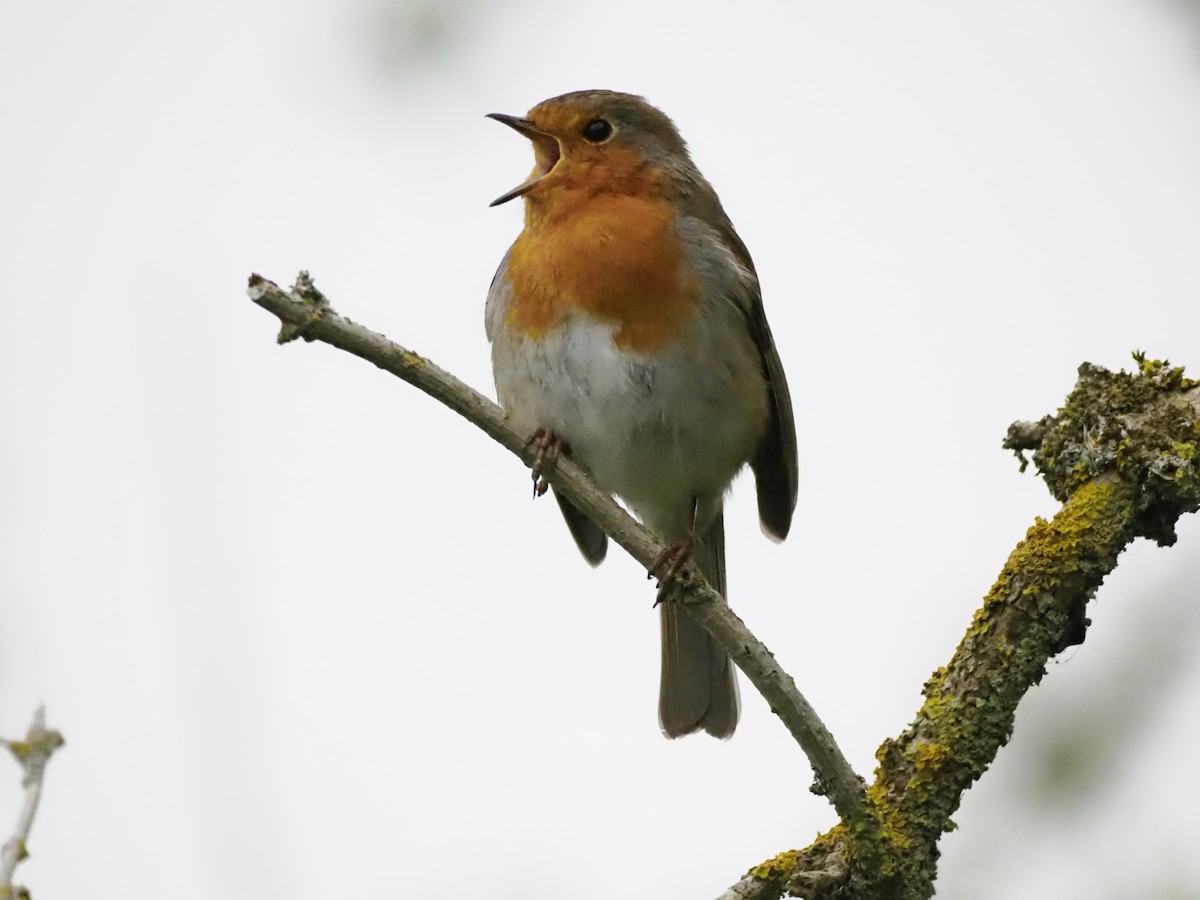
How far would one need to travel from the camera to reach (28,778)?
111 inches

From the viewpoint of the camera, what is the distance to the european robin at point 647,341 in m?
5.33

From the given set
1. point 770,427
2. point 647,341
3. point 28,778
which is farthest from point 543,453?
point 28,778

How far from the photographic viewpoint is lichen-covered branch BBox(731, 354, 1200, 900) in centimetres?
357

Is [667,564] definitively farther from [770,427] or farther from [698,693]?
[698,693]

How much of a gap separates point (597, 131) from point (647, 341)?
3.66ft

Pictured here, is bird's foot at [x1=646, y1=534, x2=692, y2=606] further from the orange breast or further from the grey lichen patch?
the orange breast

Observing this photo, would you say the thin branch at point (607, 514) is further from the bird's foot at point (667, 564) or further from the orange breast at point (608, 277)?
the orange breast at point (608, 277)

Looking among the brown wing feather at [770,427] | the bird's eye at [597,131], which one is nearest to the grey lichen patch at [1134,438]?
the brown wing feather at [770,427]

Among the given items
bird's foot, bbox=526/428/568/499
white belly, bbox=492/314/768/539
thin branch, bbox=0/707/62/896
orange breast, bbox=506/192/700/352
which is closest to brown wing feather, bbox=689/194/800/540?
white belly, bbox=492/314/768/539

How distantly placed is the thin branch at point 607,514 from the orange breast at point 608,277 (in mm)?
1059

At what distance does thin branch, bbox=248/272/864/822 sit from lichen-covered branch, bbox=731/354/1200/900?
0.43 ft

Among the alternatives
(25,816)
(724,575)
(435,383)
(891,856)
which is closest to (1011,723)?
(891,856)

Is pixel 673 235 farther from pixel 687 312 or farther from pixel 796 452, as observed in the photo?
pixel 796 452

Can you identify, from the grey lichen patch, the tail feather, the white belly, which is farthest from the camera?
the tail feather
